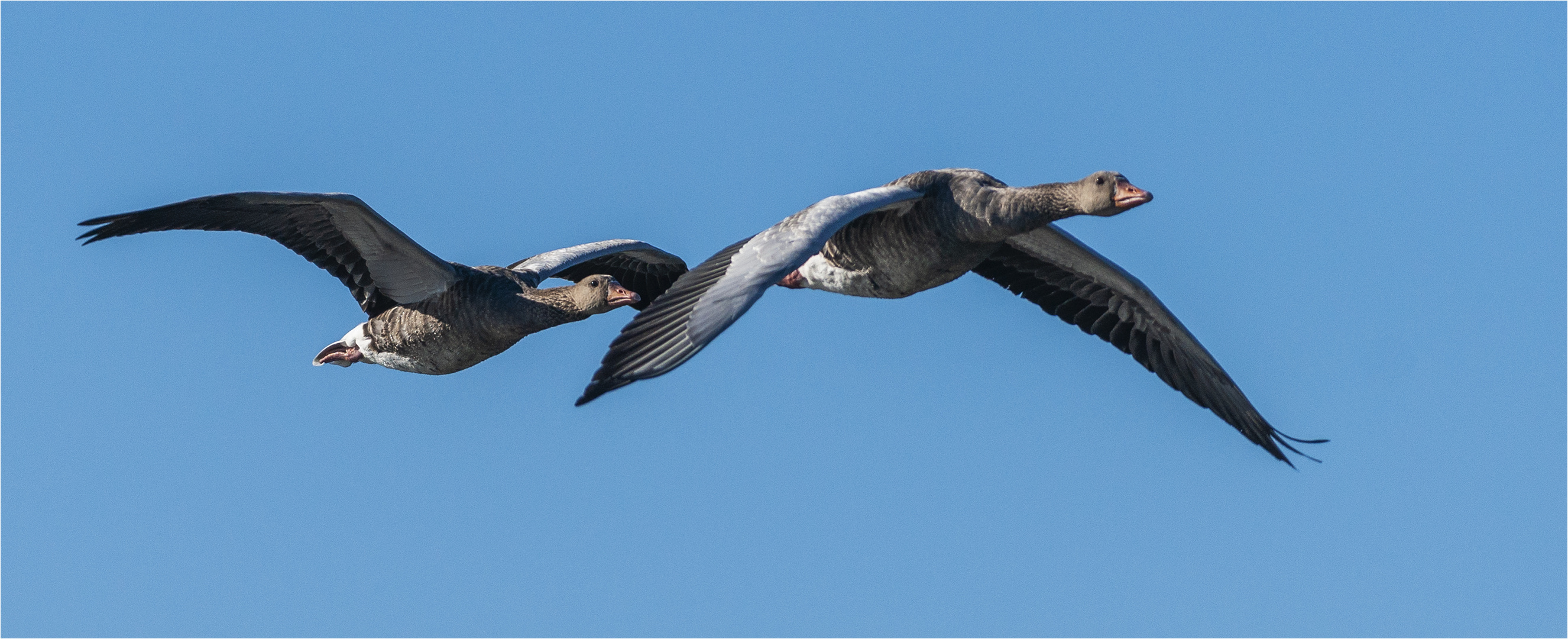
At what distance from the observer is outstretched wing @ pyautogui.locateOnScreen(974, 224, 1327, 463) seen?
18.9 metres

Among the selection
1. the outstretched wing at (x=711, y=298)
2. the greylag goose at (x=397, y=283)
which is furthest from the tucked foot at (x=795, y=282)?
the outstretched wing at (x=711, y=298)

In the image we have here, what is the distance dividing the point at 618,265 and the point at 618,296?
3.10 metres

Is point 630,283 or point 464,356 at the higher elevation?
point 630,283

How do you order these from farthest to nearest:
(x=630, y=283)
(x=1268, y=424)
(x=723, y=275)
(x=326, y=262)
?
(x=630, y=283)
(x=1268, y=424)
(x=326, y=262)
(x=723, y=275)

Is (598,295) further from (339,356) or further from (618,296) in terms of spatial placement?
(339,356)

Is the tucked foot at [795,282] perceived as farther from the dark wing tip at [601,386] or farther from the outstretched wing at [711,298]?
the dark wing tip at [601,386]

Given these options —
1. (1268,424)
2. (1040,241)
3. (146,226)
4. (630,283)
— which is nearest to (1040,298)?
(1040,241)

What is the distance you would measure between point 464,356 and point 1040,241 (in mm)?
6194

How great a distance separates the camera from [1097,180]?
15.8 metres

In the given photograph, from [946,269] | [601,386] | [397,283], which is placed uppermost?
[946,269]

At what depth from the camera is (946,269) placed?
665 inches

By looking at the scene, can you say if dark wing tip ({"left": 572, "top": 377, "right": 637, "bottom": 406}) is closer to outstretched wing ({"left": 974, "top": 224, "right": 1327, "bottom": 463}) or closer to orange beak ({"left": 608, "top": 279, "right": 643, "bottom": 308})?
orange beak ({"left": 608, "top": 279, "right": 643, "bottom": 308})

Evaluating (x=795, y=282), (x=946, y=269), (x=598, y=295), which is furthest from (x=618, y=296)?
(x=946, y=269)

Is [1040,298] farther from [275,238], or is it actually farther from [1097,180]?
[275,238]
